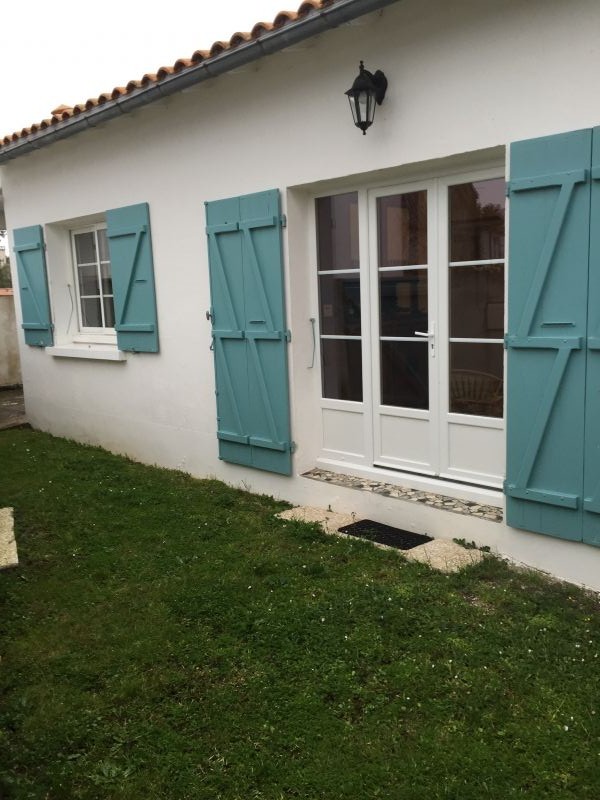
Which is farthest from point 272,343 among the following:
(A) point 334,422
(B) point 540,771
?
(B) point 540,771

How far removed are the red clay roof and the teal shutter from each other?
96 cm

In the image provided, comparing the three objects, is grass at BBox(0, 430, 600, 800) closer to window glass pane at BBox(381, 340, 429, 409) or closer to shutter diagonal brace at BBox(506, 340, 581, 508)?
shutter diagonal brace at BBox(506, 340, 581, 508)

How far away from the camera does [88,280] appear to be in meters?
7.82

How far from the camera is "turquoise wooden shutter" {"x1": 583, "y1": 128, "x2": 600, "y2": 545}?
3361 millimetres

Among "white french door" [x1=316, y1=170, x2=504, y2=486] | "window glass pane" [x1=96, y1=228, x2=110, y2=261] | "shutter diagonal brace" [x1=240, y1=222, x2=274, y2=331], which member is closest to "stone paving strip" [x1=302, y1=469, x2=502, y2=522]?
"white french door" [x1=316, y1=170, x2=504, y2=486]

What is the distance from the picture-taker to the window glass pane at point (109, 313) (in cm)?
750

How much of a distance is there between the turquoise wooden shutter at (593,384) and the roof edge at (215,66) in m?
1.49

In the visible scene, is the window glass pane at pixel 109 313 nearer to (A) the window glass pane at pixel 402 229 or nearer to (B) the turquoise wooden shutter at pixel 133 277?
(B) the turquoise wooden shutter at pixel 133 277

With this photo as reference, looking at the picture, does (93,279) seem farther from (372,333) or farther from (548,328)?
(548,328)

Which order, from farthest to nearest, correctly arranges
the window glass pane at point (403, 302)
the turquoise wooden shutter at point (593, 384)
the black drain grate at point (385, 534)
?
the window glass pane at point (403, 302) → the black drain grate at point (385, 534) → the turquoise wooden shutter at point (593, 384)

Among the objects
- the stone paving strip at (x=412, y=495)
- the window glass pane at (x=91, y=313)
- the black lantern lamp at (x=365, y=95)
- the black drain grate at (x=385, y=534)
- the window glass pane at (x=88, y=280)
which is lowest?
the black drain grate at (x=385, y=534)

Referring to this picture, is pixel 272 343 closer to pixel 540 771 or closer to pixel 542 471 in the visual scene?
pixel 542 471

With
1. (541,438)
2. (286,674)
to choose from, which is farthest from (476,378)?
(286,674)

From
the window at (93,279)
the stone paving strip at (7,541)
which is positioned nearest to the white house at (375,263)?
the window at (93,279)
